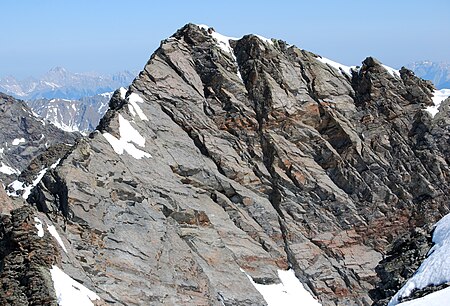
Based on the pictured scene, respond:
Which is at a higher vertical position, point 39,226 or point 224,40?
point 224,40

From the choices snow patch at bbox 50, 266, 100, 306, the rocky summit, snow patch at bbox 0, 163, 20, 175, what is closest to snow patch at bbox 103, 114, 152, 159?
the rocky summit

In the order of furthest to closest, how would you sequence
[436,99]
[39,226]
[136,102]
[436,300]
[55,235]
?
[436,99] → [136,102] → [55,235] → [39,226] → [436,300]

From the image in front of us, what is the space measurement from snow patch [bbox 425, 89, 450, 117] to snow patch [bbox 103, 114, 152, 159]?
36.7 m

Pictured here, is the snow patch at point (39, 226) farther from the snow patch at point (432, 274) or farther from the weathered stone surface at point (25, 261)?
the snow patch at point (432, 274)

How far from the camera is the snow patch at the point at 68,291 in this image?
37066mm

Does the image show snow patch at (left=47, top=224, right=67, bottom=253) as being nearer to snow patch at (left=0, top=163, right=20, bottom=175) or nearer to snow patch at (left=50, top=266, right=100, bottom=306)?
snow patch at (left=50, top=266, right=100, bottom=306)

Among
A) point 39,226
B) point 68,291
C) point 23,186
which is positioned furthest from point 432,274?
point 23,186

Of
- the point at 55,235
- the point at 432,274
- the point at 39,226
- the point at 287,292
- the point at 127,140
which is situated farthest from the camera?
the point at 287,292

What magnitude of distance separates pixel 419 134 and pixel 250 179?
2240 centimetres

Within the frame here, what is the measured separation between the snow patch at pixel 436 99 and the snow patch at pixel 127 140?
36.7 metres

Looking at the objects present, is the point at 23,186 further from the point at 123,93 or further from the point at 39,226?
the point at 39,226

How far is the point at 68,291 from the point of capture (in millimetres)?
38281

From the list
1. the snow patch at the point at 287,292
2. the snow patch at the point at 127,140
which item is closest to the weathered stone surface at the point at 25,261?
the snow patch at the point at 127,140

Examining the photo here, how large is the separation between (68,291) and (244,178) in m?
33.0
